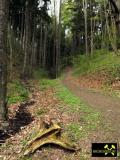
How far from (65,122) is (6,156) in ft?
8.26

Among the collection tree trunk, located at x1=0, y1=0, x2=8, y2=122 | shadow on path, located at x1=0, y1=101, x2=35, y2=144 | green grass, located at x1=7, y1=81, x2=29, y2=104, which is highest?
tree trunk, located at x1=0, y1=0, x2=8, y2=122

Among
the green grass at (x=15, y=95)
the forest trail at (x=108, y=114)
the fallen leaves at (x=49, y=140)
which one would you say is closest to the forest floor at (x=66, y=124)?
the forest trail at (x=108, y=114)

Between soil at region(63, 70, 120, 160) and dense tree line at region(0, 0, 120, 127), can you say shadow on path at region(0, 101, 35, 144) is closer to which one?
dense tree line at region(0, 0, 120, 127)

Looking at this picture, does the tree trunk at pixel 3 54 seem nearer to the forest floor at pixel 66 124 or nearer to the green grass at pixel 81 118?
the forest floor at pixel 66 124

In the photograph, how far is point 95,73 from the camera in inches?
1009

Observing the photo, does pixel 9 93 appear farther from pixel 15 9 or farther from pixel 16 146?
pixel 15 9

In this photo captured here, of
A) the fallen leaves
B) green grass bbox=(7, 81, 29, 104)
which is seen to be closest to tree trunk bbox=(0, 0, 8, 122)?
the fallen leaves

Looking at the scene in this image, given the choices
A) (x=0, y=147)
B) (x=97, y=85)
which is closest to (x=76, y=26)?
(x=97, y=85)

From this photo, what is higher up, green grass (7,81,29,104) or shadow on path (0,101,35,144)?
green grass (7,81,29,104)

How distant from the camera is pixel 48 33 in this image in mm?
58281

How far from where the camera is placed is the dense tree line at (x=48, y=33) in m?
24.4

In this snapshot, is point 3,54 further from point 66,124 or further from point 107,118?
point 107,118

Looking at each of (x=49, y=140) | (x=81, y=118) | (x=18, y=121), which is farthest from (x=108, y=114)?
(x=49, y=140)

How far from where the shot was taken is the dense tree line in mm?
24434
